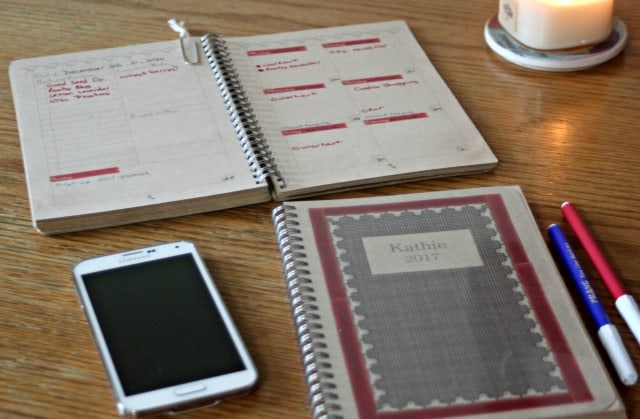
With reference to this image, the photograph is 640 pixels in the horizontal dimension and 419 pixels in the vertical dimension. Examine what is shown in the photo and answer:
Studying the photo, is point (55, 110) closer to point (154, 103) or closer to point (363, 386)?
point (154, 103)

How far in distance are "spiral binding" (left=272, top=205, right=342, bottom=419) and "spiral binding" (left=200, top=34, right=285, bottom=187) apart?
0.06 metres

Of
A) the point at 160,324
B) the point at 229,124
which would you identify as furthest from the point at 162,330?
the point at 229,124

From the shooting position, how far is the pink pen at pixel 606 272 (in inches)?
28.0

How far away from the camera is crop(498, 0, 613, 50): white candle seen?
0.96m

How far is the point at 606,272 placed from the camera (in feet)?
2.46

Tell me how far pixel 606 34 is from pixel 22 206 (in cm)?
64

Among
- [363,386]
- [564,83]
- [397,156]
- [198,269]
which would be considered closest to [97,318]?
[198,269]

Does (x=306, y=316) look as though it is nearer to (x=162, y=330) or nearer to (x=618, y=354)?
(x=162, y=330)

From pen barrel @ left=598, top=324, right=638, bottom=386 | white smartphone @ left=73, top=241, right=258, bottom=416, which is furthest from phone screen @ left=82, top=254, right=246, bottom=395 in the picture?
pen barrel @ left=598, top=324, right=638, bottom=386

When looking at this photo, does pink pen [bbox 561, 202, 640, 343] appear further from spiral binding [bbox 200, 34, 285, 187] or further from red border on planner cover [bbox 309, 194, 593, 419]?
spiral binding [bbox 200, 34, 285, 187]

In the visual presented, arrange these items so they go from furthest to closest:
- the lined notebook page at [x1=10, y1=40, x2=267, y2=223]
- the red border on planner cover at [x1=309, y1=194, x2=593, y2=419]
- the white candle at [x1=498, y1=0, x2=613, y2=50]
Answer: the white candle at [x1=498, y1=0, x2=613, y2=50]
the lined notebook page at [x1=10, y1=40, x2=267, y2=223]
the red border on planner cover at [x1=309, y1=194, x2=593, y2=419]

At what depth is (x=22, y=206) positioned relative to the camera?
84 centimetres

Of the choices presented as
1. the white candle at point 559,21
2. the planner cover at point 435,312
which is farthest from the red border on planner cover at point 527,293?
the white candle at point 559,21

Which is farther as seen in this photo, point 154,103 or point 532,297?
point 154,103
